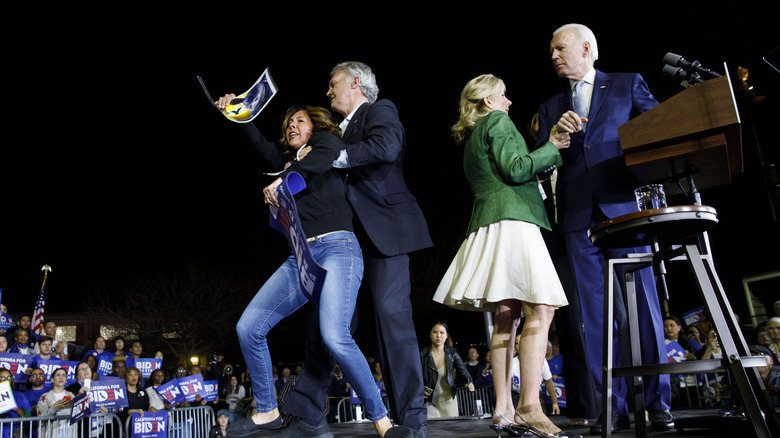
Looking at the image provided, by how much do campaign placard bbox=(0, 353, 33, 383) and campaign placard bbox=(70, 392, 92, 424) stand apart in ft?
7.22

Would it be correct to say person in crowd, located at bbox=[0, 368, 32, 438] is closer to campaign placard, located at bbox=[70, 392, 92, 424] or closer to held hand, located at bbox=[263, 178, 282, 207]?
campaign placard, located at bbox=[70, 392, 92, 424]

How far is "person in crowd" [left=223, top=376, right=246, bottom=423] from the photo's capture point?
12223mm

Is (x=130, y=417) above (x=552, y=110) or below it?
below

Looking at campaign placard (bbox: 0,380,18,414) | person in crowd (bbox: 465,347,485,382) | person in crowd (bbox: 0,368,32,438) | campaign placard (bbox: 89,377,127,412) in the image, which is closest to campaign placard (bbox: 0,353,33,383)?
person in crowd (bbox: 0,368,32,438)

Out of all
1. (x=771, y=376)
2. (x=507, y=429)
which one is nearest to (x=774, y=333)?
(x=771, y=376)

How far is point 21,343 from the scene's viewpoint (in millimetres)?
10461

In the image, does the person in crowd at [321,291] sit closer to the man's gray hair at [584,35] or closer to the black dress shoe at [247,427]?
the black dress shoe at [247,427]

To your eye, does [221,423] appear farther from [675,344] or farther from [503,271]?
[503,271]

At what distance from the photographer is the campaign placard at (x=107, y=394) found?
9195 millimetres

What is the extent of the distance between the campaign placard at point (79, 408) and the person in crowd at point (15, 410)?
622 mm

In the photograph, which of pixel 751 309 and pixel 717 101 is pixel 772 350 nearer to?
pixel 717 101

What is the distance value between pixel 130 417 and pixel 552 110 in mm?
8330

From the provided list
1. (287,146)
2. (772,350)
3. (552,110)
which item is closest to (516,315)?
(552,110)

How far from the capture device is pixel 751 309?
1675cm
